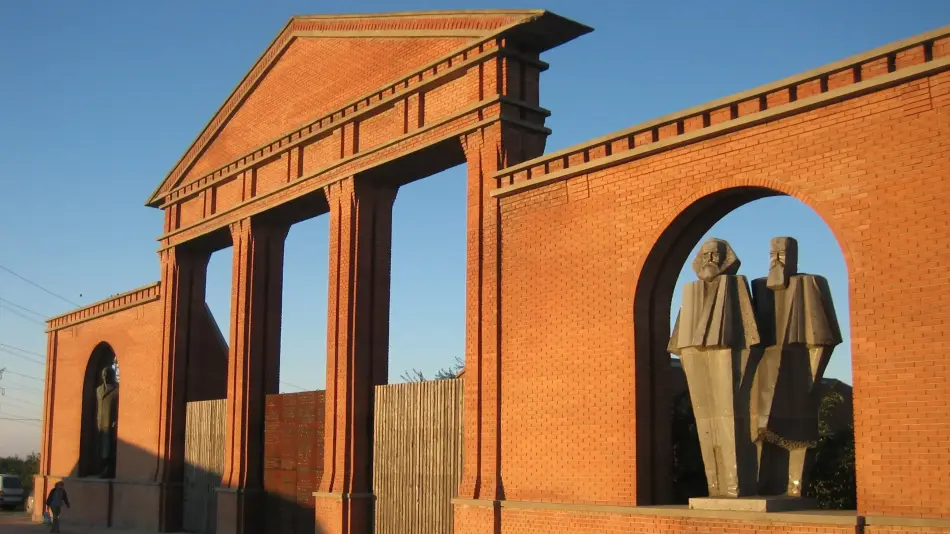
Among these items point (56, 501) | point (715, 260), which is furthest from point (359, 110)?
point (56, 501)

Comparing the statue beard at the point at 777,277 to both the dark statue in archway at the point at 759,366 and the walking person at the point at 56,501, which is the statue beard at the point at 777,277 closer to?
the dark statue in archway at the point at 759,366

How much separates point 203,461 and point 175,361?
286 cm

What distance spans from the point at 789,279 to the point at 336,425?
10027 millimetres

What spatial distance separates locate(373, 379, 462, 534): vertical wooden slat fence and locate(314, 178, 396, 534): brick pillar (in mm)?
410

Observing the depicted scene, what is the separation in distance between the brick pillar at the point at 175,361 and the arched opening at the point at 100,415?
4.04 m

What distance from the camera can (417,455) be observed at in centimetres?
1788

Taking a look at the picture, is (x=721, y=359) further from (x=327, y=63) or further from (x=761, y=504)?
(x=327, y=63)

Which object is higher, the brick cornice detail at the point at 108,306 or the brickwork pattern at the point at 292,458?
the brick cornice detail at the point at 108,306

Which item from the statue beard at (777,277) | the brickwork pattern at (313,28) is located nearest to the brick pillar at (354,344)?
the brickwork pattern at (313,28)

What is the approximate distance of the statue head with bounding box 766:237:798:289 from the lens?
12.1m

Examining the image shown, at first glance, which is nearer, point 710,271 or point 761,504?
point 761,504

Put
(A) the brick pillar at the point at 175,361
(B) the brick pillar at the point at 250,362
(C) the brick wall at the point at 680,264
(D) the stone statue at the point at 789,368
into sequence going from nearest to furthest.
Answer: (C) the brick wall at the point at 680,264 → (D) the stone statue at the point at 789,368 → (B) the brick pillar at the point at 250,362 → (A) the brick pillar at the point at 175,361

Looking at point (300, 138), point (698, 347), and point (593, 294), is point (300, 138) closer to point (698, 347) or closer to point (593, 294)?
point (593, 294)

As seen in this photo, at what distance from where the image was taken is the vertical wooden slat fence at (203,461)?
79.2 ft
